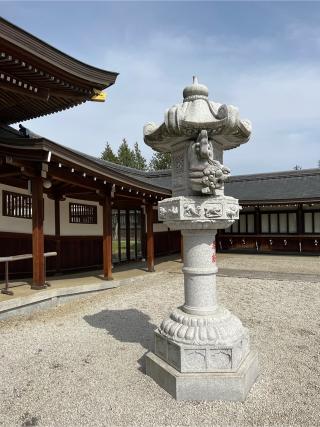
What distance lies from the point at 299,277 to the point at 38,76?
8803 millimetres

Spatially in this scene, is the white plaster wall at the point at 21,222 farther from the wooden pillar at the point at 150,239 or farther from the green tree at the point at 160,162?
the green tree at the point at 160,162

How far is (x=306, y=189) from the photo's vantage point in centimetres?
1636

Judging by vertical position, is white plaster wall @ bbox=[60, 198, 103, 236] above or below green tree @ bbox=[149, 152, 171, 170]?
below

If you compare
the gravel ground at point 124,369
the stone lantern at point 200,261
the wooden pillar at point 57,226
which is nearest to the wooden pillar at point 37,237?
the gravel ground at point 124,369

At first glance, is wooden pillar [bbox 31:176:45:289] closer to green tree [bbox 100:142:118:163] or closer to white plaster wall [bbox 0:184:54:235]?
white plaster wall [bbox 0:184:54:235]

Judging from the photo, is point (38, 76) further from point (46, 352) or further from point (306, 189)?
point (306, 189)

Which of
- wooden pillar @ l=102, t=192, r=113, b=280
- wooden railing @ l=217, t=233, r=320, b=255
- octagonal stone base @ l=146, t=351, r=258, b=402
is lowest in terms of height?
octagonal stone base @ l=146, t=351, r=258, b=402

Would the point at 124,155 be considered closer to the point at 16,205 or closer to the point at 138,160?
the point at 138,160

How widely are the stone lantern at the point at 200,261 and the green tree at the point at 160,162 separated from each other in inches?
1480

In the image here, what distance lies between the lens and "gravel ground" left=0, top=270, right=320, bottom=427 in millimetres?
2932

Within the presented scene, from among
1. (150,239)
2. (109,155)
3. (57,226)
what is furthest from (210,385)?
(109,155)

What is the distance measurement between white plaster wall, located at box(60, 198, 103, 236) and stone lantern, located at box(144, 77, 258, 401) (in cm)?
685

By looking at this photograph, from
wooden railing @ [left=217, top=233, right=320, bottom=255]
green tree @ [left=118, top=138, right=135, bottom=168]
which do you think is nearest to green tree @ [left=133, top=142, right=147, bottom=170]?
green tree @ [left=118, top=138, right=135, bottom=168]

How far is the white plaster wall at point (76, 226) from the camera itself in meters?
9.91
